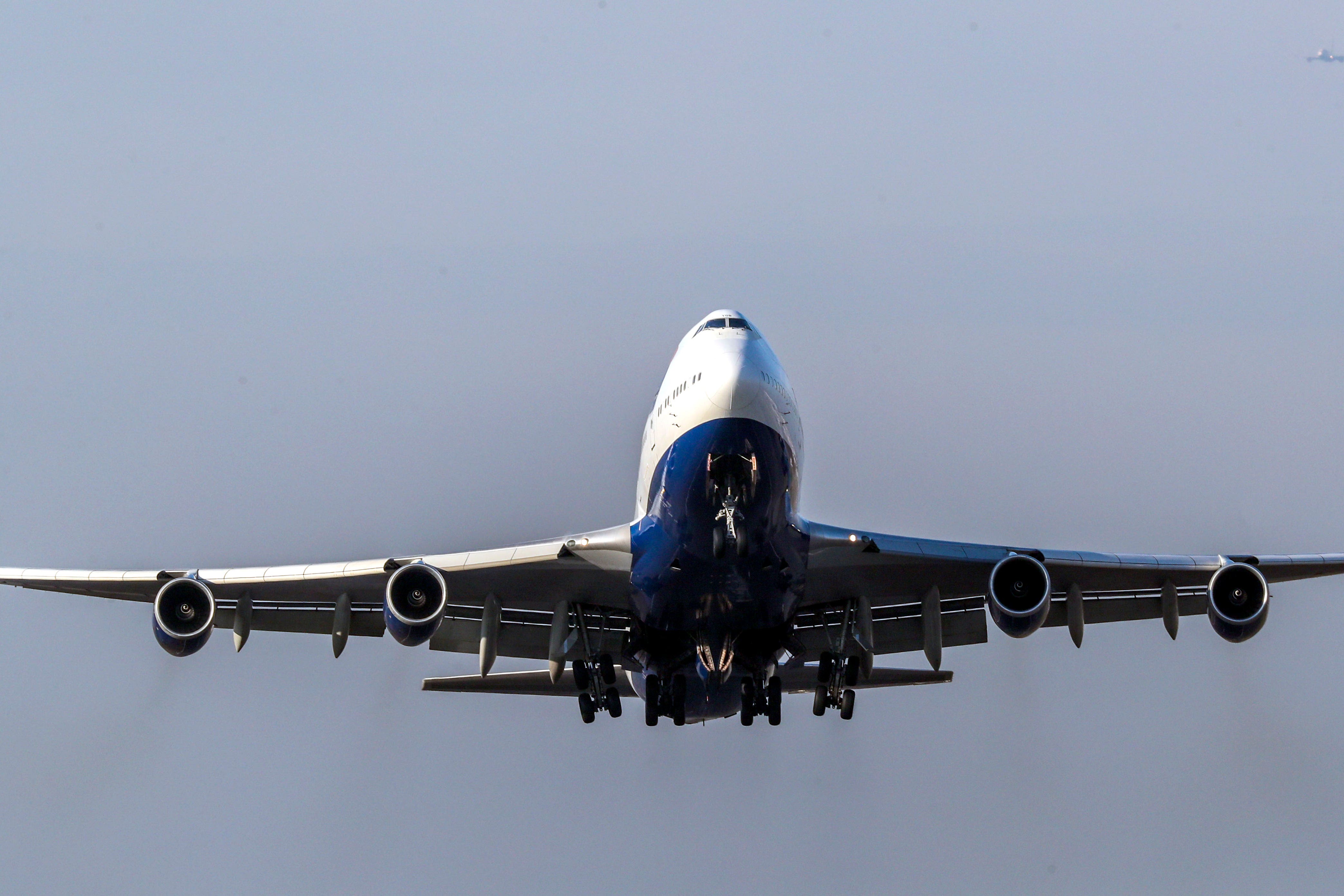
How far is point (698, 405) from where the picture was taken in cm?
2697

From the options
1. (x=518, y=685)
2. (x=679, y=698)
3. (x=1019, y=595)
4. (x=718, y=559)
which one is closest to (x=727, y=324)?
(x=718, y=559)

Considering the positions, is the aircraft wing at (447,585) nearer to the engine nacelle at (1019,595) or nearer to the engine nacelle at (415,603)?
the engine nacelle at (415,603)

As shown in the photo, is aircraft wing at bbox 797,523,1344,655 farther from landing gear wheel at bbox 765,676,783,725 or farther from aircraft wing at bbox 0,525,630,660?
aircraft wing at bbox 0,525,630,660

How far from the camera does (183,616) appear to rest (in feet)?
103

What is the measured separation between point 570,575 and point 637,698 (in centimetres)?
680

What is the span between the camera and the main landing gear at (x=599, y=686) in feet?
112

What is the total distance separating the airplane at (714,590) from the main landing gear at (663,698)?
4 centimetres

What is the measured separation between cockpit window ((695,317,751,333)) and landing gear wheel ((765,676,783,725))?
8272mm

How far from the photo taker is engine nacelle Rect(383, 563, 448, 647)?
99.0 ft

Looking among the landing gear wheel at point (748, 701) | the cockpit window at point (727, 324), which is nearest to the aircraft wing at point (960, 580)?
the landing gear wheel at point (748, 701)

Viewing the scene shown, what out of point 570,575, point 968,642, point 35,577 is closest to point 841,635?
point 968,642

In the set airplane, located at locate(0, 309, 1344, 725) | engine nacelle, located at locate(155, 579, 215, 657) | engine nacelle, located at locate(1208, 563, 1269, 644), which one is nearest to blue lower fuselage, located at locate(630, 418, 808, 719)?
airplane, located at locate(0, 309, 1344, 725)

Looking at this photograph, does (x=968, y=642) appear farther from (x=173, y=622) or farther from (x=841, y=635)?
(x=173, y=622)

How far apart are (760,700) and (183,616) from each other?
11.2 metres
